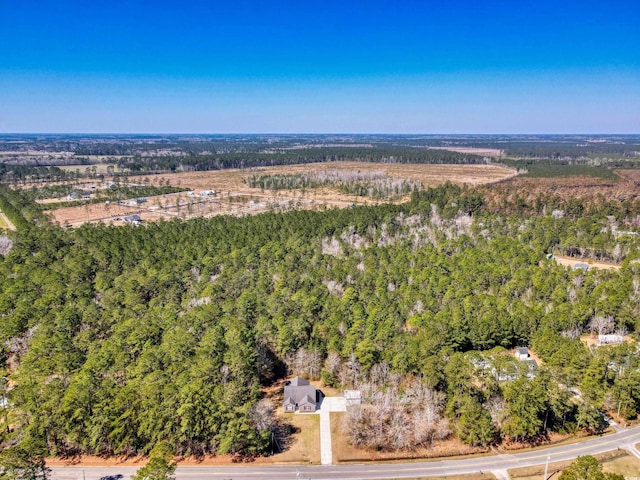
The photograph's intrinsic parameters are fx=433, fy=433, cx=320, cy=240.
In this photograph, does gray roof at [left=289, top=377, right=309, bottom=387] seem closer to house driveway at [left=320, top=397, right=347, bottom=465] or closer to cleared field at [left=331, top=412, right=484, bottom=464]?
house driveway at [left=320, top=397, right=347, bottom=465]

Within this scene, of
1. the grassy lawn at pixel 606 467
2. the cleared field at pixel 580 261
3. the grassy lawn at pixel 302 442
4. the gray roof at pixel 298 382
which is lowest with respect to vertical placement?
the grassy lawn at pixel 606 467

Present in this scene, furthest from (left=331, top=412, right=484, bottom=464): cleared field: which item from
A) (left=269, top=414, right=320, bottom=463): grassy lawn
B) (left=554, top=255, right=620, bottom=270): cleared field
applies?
(left=554, top=255, right=620, bottom=270): cleared field

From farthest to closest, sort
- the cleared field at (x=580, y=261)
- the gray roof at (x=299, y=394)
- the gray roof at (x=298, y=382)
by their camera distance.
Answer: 1. the cleared field at (x=580, y=261)
2. the gray roof at (x=298, y=382)
3. the gray roof at (x=299, y=394)

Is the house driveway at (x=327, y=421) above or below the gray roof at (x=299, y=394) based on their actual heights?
below

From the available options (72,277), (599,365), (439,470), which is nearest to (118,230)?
(72,277)

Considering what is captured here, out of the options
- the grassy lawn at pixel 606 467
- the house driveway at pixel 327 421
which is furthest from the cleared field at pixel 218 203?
the grassy lawn at pixel 606 467

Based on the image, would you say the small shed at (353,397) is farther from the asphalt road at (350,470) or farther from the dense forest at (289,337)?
the asphalt road at (350,470)
